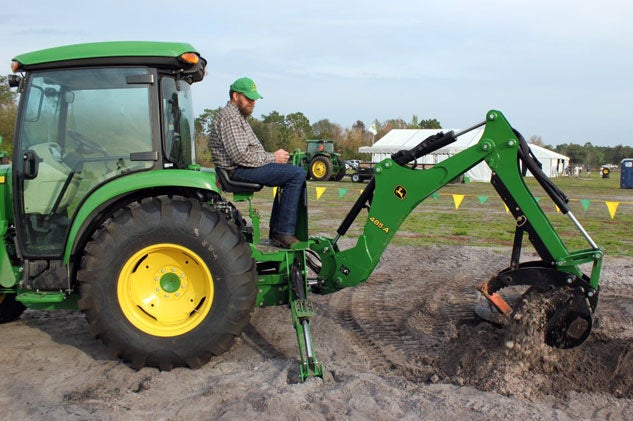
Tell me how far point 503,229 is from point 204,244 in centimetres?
873

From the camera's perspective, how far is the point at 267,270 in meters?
4.93

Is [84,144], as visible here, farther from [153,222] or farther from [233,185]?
[233,185]

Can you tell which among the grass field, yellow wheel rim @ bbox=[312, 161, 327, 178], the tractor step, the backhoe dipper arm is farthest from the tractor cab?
yellow wheel rim @ bbox=[312, 161, 327, 178]

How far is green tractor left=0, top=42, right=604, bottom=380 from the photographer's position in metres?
4.15

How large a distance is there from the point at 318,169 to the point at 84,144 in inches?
1000

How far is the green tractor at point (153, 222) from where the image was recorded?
4.15 meters

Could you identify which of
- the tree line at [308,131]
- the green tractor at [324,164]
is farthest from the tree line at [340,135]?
the green tractor at [324,164]

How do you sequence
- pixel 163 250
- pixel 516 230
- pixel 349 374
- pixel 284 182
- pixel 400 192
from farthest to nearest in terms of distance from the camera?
pixel 284 182, pixel 400 192, pixel 516 230, pixel 163 250, pixel 349 374

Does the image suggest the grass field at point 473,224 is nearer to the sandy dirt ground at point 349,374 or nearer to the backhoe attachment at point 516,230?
the backhoe attachment at point 516,230

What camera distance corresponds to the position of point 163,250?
4.30 m

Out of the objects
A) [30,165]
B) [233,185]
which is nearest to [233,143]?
[233,185]

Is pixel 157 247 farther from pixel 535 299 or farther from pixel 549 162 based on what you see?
pixel 549 162

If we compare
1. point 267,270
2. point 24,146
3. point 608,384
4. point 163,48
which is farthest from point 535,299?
point 24,146

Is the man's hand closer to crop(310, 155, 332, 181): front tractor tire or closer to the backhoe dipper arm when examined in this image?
the backhoe dipper arm
